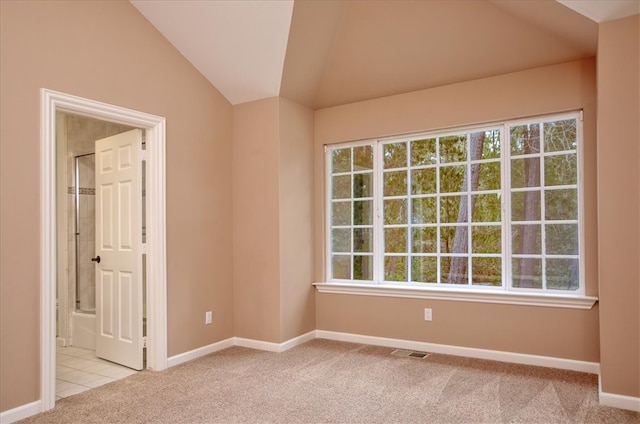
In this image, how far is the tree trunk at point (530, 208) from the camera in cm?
371

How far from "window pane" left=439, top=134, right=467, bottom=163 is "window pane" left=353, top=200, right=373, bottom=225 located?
856mm

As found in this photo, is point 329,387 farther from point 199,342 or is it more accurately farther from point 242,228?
point 242,228

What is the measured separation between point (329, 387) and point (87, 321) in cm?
270

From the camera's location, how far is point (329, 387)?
324 centimetres

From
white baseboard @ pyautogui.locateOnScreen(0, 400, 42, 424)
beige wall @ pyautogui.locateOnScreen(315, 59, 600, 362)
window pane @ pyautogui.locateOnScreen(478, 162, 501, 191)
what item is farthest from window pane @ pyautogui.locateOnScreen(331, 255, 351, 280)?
white baseboard @ pyautogui.locateOnScreen(0, 400, 42, 424)

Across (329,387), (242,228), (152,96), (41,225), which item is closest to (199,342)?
(242,228)

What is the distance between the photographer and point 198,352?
4055mm

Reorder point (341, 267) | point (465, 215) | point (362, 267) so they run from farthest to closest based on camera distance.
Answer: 1. point (341, 267)
2. point (362, 267)
3. point (465, 215)

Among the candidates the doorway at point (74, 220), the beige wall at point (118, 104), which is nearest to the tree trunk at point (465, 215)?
the beige wall at point (118, 104)

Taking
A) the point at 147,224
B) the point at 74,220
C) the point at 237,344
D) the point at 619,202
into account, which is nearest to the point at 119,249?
the point at 147,224

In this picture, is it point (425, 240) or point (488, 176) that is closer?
point (488, 176)

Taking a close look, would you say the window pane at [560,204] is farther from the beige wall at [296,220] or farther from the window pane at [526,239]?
the beige wall at [296,220]

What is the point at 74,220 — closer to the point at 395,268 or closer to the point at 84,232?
the point at 84,232

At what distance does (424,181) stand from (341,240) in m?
1.06
